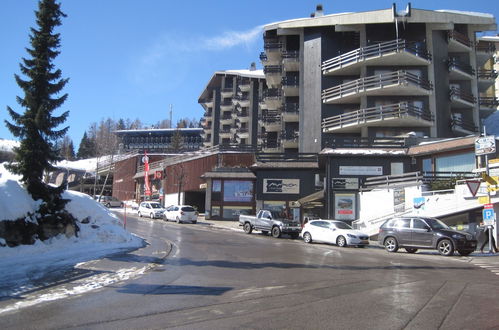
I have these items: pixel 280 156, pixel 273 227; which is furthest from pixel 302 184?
pixel 273 227

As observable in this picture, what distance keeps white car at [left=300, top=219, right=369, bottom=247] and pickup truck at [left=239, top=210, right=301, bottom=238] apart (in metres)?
2.07

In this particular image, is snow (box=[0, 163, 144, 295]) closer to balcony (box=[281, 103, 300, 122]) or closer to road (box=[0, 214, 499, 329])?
road (box=[0, 214, 499, 329])

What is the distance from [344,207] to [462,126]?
16759mm

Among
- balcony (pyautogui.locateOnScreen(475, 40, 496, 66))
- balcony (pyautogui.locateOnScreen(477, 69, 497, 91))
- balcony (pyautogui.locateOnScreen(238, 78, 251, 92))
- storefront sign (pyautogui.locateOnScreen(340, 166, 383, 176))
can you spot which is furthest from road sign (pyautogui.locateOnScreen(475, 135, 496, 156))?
balcony (pyautogui.locateOnScreen(238, 78, 251, 92))

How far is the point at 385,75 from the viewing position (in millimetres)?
38625

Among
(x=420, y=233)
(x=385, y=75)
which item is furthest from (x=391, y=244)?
(x=385, y=75)

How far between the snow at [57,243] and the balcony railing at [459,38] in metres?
36.3

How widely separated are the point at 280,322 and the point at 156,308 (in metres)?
2.26

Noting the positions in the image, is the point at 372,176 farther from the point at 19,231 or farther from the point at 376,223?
the point at 19,231

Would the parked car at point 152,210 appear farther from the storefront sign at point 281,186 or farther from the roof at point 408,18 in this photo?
the roof at point 408,18

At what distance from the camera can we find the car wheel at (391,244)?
20.0 metres

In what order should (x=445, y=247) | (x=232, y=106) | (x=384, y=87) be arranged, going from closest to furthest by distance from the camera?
(x=445, y=247) < (x=384, y=87) < (x=232, y=106)

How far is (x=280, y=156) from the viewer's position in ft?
122

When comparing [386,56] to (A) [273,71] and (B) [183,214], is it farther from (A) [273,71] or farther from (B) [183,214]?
(B) [183,214]
